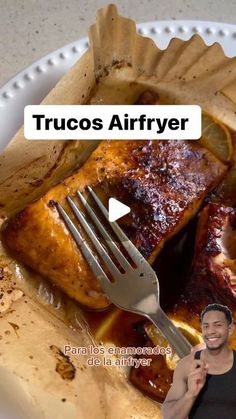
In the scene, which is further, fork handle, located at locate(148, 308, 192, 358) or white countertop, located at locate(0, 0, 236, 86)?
white countertop, located at locate(0, 0, 236, 86)

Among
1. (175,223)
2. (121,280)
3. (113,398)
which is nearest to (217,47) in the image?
(175,223)

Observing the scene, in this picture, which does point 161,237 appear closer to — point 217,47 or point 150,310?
point 150,310

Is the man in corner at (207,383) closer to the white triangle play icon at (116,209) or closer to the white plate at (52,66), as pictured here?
the white triangle play icon at (116,209)

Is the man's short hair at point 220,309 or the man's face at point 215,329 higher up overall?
the man's short hair at point 220,309

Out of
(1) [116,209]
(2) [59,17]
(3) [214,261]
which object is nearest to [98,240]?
(1) [116,209]

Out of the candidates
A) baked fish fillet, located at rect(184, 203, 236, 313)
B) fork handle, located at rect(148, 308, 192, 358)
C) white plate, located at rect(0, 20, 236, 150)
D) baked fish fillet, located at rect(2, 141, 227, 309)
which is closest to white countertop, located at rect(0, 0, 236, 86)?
white plate, located at rect(0, 20, 236, 150)

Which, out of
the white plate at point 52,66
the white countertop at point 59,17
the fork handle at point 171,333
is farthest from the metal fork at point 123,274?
the white countertop at point 59,17

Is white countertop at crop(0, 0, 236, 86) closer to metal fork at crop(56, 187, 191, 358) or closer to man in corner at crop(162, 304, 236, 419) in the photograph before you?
metal fork at crop(56, 187, 191, 358)
